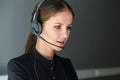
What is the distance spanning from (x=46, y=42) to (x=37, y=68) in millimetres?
126

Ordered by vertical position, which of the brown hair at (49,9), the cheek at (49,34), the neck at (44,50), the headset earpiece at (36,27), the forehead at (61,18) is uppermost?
the brown hair at (49,9)

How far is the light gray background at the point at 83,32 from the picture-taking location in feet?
5.09

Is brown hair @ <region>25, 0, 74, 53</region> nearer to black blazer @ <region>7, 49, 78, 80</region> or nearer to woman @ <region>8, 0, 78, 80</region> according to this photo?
woman @ <region>8, 0, 78, 80</region>

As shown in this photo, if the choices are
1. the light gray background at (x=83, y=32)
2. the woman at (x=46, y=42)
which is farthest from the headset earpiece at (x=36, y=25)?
the light gray background at (x=83, y=32)

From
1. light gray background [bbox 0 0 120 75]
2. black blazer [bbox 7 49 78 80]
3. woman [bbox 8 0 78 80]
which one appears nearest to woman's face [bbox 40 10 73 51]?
woman [bbox 8 0 78 80]

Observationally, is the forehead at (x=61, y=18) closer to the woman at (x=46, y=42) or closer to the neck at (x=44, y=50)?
the woman at (x=46, y=42)

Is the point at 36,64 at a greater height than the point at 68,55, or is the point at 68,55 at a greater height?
the point at 36,64

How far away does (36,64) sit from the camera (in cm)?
107

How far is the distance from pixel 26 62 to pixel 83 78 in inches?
39.2

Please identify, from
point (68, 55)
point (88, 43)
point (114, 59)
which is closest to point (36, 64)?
point (68, 55)

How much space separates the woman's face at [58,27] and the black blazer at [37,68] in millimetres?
101

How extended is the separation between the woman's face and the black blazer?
10 centimetres

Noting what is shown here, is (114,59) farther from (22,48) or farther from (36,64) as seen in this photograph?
(36,64)

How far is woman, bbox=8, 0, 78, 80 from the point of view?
1.01 meters
